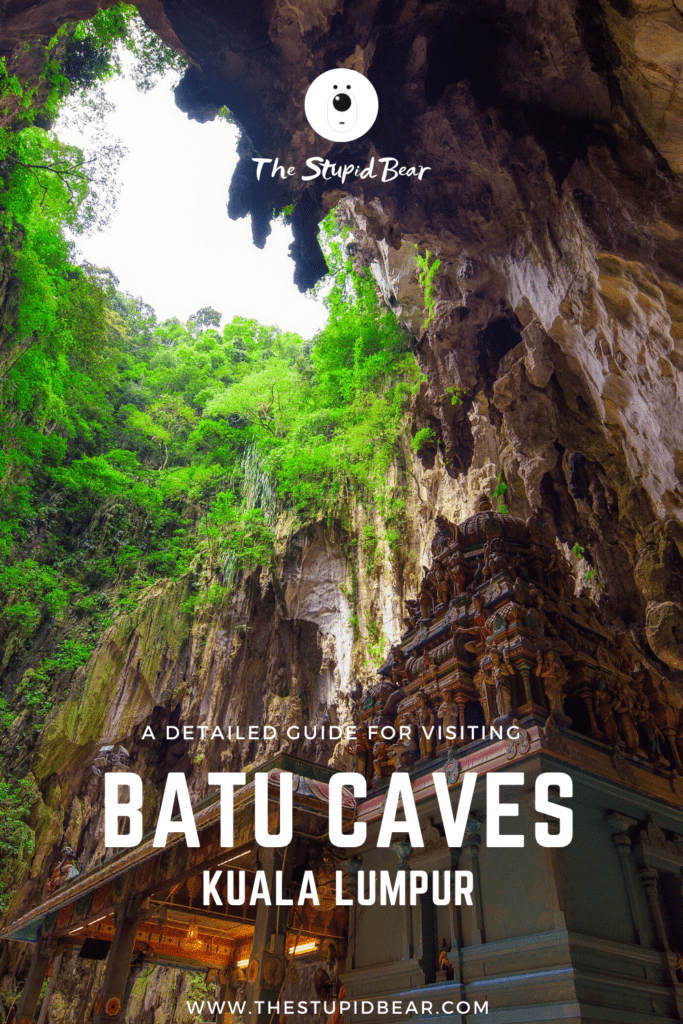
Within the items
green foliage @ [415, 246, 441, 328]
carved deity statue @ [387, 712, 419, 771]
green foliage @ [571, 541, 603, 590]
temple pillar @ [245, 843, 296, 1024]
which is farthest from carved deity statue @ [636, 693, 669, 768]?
green foliage @ [415, 246, 441, 328]

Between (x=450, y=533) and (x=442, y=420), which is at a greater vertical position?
(x=442, y=420)

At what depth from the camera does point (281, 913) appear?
6.12 meters

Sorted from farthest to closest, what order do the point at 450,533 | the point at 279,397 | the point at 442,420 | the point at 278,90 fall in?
1. the point at 279,397
2. the point at 442,420
3. the point at 278,90
4. the point at 450,533

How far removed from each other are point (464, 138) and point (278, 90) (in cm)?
456

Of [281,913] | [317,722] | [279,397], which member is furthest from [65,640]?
[281,913]

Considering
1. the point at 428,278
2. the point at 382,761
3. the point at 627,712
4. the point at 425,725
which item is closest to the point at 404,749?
the point at 425,725

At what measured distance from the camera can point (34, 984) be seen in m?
8.51

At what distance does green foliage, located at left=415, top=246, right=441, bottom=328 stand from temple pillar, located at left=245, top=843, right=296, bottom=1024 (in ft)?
41.7

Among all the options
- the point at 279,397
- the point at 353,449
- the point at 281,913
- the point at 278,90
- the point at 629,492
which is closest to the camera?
the point at 281,913

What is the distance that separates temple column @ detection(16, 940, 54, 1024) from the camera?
803 centimetres

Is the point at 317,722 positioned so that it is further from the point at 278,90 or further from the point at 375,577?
the point at 278,90

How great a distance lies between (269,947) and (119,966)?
273 cm

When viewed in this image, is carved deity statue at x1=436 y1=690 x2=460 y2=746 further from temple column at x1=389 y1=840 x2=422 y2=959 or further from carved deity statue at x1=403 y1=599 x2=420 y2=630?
carved deity statue at x1=403 y1=599 x2=420 y2=630

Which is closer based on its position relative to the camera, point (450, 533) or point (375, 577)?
point (450, 533)
